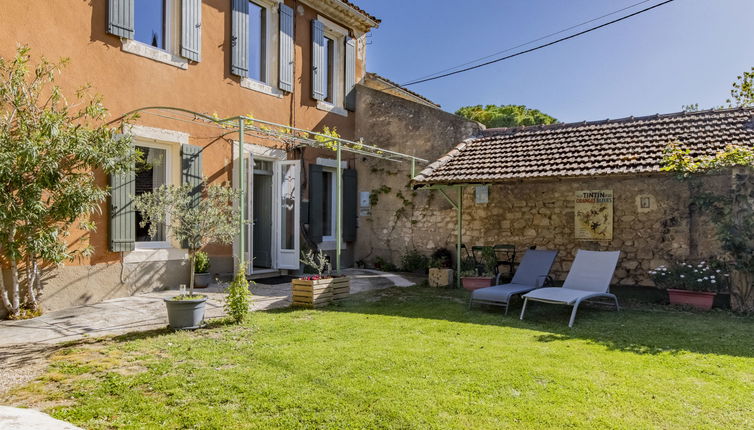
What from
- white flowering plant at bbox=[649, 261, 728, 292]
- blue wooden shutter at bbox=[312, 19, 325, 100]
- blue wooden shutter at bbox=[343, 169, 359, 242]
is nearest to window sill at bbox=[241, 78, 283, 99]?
blue wooden shutter at bbox=[312, 19, 325, 100]

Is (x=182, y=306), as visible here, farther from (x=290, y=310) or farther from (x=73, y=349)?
(x=290, y=310)

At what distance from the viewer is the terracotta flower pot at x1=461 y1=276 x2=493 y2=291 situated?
9359 mm

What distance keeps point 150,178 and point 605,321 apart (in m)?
7.50

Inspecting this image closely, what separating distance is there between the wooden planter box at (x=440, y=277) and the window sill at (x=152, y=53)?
600 cm

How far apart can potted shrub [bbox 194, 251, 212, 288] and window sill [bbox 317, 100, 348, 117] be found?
4694mm

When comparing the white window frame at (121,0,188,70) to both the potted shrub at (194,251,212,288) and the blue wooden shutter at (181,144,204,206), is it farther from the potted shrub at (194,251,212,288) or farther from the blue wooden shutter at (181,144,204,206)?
the potted shrub at (194,251,212,288)

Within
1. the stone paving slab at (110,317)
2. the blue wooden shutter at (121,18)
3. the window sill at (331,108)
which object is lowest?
the stone paving slab at (110,317)

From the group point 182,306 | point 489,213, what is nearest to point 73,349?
point 182,306

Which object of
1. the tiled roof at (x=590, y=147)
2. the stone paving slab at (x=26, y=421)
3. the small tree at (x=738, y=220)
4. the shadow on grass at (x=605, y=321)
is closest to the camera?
the stone paving slab at (x=26, y=421)

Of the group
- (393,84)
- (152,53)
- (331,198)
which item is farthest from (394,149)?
(152,53)

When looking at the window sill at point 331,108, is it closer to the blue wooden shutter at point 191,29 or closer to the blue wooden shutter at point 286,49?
the blue wooden shutter at point 286,49

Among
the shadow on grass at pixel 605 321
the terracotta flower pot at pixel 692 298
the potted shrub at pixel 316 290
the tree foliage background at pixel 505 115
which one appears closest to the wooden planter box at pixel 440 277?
the shadow on grass at pixel 605 321

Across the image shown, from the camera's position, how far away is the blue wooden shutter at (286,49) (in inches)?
422

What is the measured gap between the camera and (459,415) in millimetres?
3410
